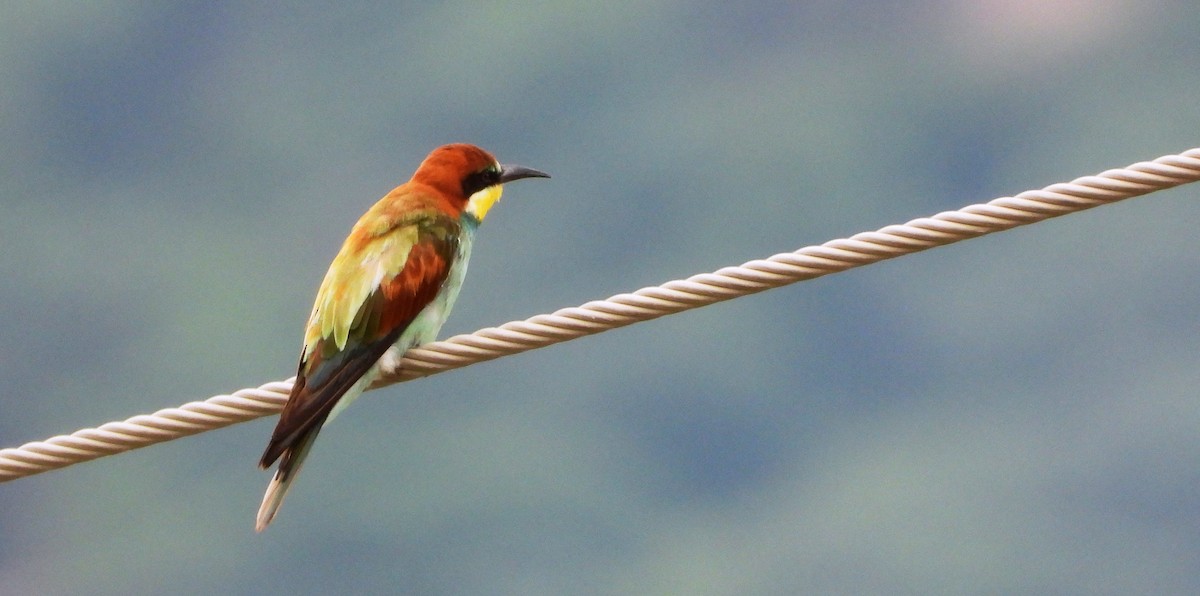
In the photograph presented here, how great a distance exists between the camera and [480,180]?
3986 mm

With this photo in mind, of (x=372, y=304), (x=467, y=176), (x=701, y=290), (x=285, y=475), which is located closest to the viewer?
(x=701, y=290)

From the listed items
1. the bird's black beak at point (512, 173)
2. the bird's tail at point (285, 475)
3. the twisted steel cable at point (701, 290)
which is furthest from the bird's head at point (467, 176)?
the twisted steel cable at point (701, 290)

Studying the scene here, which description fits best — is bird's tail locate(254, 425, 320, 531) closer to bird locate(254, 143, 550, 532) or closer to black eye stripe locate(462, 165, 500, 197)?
bird locate(254, 143, 550, 532)

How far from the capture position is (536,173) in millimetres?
4262

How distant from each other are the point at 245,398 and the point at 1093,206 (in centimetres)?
154

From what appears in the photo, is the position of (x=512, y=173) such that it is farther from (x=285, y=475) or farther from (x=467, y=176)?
(x=285, y=475)

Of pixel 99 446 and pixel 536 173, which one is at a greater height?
pixel 536 173

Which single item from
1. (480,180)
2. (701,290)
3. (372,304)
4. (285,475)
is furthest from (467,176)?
(701,290)

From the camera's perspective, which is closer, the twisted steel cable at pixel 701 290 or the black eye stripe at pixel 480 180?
the twisted steel cable at pixel 701 290

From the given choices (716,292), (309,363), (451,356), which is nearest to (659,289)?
(716,292)

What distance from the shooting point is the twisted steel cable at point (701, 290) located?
7.54ft

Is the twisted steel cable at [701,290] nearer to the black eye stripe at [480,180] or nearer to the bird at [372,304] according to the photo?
the bird at [372,304]

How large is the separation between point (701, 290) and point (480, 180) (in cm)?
167

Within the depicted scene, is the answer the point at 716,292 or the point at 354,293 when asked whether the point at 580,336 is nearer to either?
A: the point at 716,292
